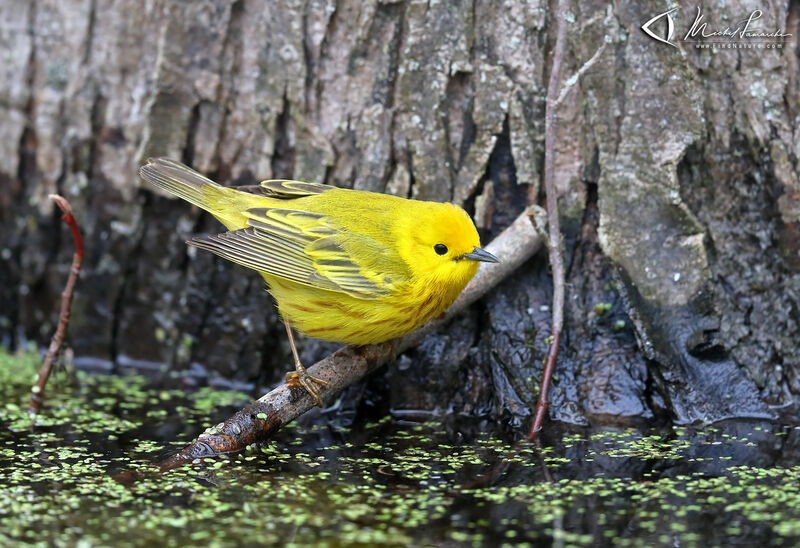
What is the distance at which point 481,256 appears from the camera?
396 cm

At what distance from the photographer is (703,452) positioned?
3834 mm

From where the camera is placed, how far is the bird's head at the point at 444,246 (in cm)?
401

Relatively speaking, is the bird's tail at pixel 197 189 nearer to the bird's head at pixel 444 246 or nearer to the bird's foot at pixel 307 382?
the bird's foot at pixel 307 382

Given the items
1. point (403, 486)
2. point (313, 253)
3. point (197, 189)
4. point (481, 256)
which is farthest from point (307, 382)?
point (197, 189)

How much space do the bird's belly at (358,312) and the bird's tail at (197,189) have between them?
0.57 meters

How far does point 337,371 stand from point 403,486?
90 centimetres

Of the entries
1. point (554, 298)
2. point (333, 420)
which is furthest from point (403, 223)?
point (333, 420)

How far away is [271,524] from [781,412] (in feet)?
8.81

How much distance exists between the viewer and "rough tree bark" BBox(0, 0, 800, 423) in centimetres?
431

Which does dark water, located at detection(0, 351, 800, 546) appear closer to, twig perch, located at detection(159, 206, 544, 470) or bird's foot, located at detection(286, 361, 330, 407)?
twig perch, located at detection(159, 206, 544, 470)

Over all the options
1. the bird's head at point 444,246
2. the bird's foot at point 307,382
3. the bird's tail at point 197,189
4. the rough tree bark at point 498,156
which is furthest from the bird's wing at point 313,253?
the rough tree bark at point 498,156

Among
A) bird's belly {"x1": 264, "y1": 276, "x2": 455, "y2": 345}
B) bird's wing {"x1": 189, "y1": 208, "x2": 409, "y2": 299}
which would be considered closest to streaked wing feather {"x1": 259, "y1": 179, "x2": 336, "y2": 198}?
bird's wing {"x1": 189, "y1": 208, "x2": 409, "y2": 299}

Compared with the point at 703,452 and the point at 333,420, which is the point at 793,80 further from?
the point at 333,420

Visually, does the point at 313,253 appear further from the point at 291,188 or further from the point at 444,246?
the point at 444,246
